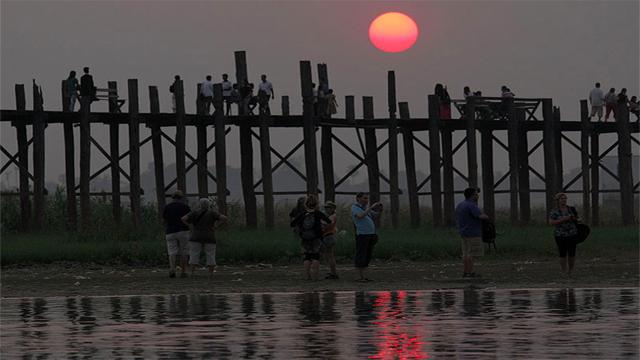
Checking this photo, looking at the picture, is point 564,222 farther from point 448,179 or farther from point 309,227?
point 448,179

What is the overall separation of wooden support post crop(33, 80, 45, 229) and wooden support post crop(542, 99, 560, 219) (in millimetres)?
14001

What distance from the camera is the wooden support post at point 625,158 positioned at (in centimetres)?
4541

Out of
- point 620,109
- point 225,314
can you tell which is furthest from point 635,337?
point 620,109

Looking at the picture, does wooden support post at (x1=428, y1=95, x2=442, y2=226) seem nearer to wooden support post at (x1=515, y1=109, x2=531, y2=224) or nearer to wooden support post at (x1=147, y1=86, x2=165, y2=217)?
wooden support post at (x1=515, y1=109, x2=531, y2=224)

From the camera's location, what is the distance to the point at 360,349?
14.2 m

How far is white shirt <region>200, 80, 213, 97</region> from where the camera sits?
40500 millimetres

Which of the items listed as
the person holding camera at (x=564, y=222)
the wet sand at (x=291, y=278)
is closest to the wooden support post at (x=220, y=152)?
the wet sand at (x=291, y=278)

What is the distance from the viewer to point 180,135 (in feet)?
124

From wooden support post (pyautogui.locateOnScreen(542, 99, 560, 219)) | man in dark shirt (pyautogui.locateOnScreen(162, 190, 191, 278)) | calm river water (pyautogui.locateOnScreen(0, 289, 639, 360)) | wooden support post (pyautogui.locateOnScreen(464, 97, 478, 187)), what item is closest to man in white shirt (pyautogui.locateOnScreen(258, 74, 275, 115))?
wooden support post (pyautogui.locateOnScreen(464, 97, 478, 187))

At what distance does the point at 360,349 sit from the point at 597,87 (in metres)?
33.9

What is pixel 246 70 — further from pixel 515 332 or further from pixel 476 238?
pixel 515 332

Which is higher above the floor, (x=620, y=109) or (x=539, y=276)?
(x=620, y=109)

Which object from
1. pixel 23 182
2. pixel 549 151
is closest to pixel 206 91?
pixel 23 182

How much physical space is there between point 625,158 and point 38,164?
17753mm
